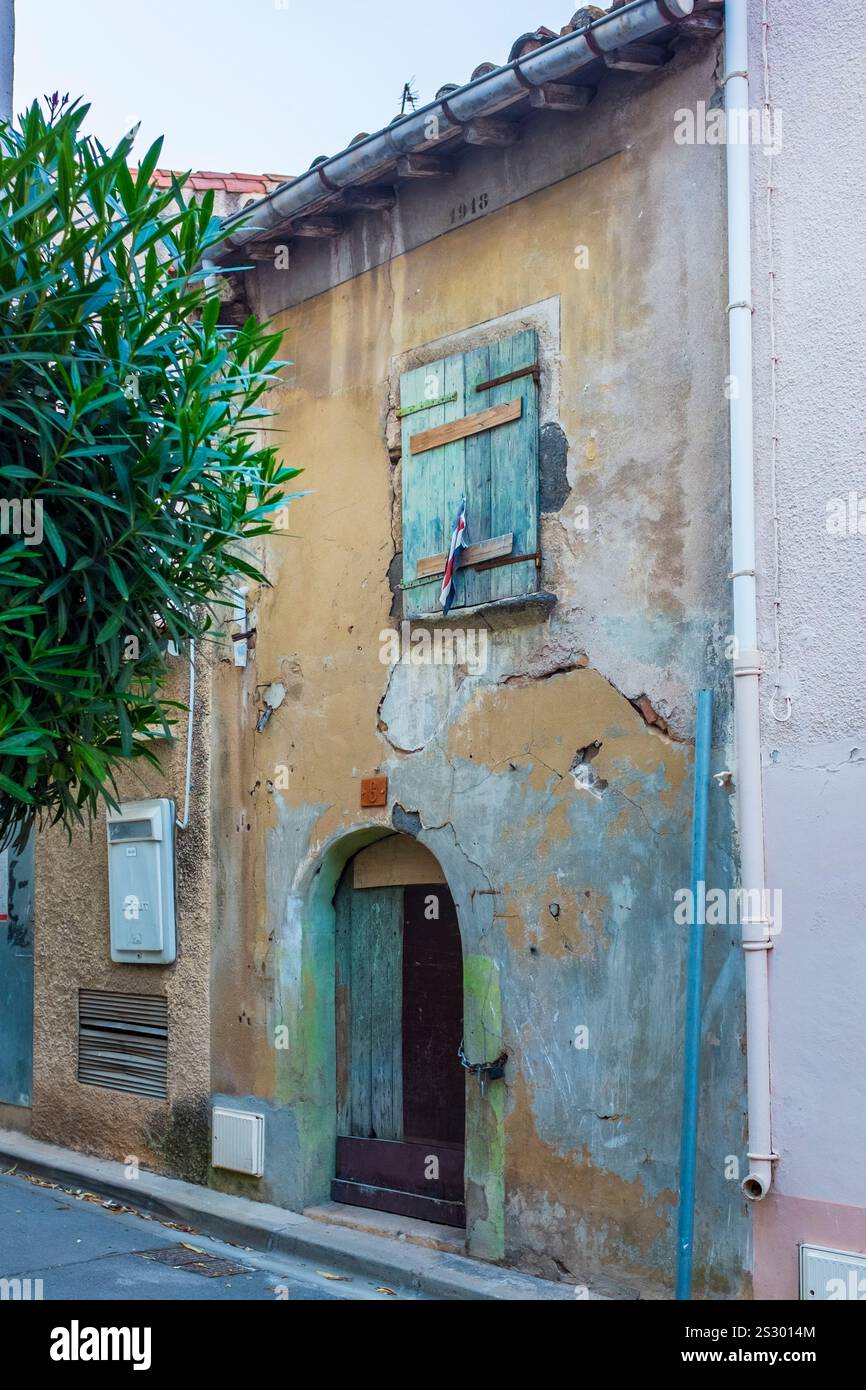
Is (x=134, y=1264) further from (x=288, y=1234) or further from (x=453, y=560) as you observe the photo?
(x=453, y=560)

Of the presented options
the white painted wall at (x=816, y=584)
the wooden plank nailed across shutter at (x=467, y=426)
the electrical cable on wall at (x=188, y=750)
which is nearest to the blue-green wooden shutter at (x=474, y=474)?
the wooden plank nailed across shutter at (x=467, y=426)

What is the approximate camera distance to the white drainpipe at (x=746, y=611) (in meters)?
6.23

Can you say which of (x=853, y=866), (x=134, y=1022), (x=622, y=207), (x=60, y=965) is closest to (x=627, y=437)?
(x=622, y=207)

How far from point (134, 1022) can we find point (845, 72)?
758 centimetres

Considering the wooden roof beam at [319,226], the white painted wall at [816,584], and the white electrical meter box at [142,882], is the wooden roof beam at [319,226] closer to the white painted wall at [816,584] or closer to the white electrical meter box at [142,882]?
the white painted wall at [816,584]

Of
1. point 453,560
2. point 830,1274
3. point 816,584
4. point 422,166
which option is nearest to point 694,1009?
point 830,1274

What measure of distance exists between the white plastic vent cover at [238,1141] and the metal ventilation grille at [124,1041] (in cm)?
82

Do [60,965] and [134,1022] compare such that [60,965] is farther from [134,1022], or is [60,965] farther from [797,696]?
[797,696]

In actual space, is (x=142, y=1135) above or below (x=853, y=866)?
below

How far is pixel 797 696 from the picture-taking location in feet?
20.8

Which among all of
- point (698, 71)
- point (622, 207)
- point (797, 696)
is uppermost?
point (698, 71)

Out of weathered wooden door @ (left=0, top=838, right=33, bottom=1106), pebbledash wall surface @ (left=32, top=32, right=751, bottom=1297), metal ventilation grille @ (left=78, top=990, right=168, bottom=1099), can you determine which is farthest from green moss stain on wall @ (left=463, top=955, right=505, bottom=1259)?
weathered wooden door @ (left=0, top=838, right=33, bottom=1106)

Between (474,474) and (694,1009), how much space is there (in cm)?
315

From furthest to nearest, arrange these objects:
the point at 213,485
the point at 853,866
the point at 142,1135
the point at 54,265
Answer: the point at 142,1135, the point at 853,866, the point at 213,485, the point at 54,265
